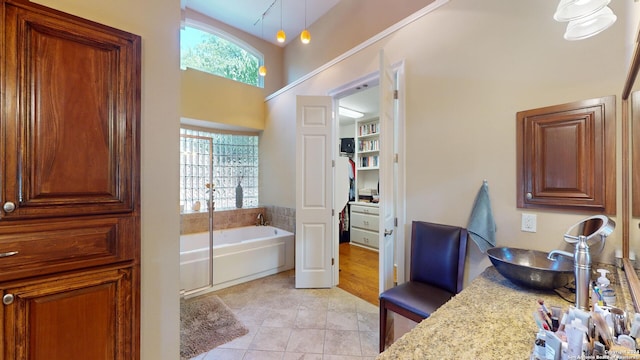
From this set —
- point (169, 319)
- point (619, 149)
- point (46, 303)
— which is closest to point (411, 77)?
point (619, 149)

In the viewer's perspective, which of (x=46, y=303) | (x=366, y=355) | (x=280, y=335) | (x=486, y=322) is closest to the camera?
(x=486, y=322)

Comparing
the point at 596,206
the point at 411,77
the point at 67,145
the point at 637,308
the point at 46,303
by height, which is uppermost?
the point at 411,77

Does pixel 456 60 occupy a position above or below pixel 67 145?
above

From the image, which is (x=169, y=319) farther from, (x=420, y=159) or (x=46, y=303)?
(x=420, y=159)

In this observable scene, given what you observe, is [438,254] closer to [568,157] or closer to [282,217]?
[568,157]

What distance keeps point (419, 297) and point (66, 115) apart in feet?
7.56

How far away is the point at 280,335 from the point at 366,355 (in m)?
0.77

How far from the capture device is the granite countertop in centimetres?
75

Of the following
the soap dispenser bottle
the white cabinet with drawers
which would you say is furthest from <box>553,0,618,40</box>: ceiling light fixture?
the white cabinet with drawers

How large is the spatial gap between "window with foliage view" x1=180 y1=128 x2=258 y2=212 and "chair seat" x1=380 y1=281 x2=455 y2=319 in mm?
2972

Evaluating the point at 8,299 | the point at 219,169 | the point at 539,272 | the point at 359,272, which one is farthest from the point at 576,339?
the point at 219,169

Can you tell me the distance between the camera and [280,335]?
2152 millimetres

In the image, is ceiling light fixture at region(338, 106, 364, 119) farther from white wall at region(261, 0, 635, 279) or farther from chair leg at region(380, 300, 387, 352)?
chair leg at region(380, 300, 387, 352)

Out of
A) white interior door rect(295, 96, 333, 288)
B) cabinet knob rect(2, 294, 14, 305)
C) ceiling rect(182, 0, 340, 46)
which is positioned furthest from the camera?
ceiling rect(182, 0, 340, 46)
